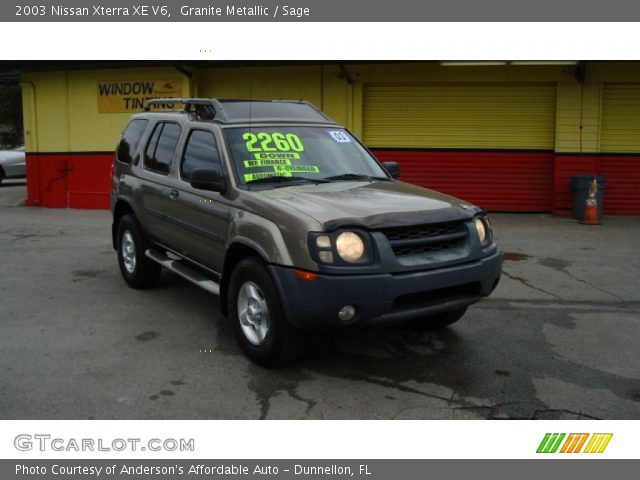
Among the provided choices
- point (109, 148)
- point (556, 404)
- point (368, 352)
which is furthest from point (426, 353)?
point (109, 148)

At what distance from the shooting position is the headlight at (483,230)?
16.5 ft

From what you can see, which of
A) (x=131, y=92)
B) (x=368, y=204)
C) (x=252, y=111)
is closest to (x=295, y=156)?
(x=252, y=111)

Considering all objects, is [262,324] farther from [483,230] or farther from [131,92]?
[131,92]

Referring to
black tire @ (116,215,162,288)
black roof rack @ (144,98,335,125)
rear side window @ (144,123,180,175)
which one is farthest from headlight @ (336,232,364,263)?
black tire @ (116,215,162,288)

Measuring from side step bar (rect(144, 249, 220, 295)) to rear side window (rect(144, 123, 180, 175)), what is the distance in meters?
0.87

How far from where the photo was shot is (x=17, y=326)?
589 centimetres

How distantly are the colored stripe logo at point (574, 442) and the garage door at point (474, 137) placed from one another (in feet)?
33.5

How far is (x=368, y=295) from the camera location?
4234 millimetres

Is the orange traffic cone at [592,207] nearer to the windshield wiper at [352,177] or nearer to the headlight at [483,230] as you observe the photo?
the windshield wiper at [352,177]

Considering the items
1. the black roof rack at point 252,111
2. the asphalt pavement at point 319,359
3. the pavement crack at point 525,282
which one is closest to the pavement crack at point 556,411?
the asphalt pavement at point 319,359

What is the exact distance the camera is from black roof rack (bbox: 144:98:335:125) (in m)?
5.77

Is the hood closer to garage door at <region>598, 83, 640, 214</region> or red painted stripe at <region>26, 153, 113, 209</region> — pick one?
garage door at <region>598, 83, 640, 214</region>

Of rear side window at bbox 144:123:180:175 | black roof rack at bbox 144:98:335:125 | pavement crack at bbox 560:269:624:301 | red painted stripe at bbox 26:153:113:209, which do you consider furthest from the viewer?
red painted stripe at bbox 26:153:113:209

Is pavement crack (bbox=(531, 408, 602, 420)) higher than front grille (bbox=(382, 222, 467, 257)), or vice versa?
front grille (bbox=(382, 222, 467, 257))
